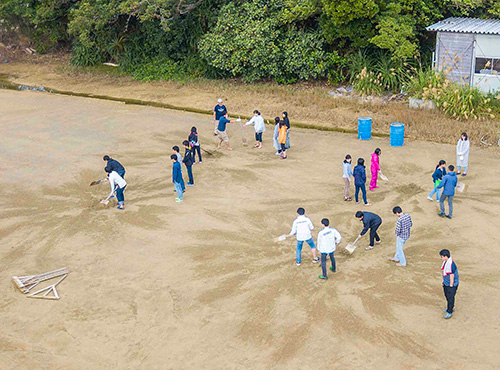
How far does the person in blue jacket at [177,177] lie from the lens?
47.2ft

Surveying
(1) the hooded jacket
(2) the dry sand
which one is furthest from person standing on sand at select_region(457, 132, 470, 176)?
(1) the hooded jacket

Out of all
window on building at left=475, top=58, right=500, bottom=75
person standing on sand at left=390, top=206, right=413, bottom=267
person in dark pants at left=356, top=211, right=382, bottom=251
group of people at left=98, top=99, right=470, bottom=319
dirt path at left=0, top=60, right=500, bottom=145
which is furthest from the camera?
window on building at left=475, top=58, right=500, bottom=75

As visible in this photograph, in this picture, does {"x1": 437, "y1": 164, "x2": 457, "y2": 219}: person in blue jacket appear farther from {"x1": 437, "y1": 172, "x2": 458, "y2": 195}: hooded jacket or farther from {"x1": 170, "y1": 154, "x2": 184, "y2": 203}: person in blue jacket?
{"x1": 170, "y1": 154, "x2": 184, "y2": 203}: person in blue jacket

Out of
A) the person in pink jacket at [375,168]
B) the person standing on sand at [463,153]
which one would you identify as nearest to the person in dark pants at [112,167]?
the person in pink jacket at [375,168]

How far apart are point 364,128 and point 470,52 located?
5.99 metres

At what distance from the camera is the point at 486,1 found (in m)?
23.6

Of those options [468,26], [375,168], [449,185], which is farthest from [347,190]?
[468,26]

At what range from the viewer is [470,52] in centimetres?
2150

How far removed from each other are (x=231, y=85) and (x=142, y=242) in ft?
48.5

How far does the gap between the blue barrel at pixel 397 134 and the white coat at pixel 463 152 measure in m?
2.81

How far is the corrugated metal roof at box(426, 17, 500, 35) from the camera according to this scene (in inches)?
829

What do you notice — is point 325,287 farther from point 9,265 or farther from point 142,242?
point 9,265

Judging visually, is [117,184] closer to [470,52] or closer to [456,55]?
[456,55]

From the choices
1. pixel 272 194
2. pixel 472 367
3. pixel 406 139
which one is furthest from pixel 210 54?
pixel 472 367
